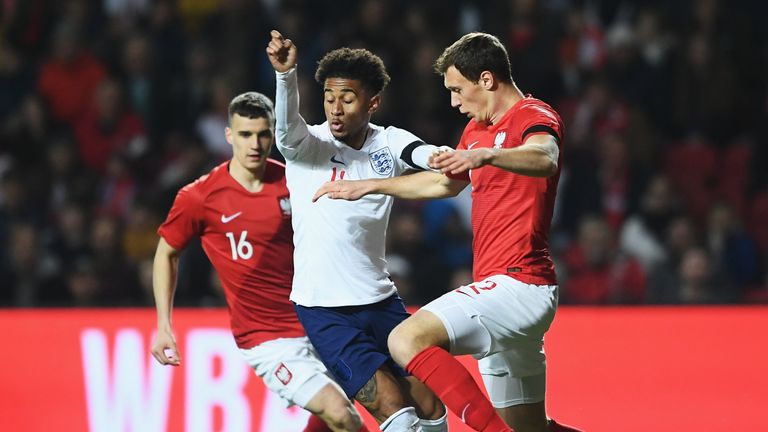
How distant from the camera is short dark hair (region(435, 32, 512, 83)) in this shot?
4.32 m

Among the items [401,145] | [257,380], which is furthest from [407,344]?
[257,380]

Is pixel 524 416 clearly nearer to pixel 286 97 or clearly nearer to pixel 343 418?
pixel 343 418

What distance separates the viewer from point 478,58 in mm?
4316

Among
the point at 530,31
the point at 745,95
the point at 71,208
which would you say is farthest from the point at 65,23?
the point at 745,95

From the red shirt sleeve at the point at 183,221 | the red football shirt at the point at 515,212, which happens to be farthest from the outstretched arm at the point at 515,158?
the red shirt sleeve at the point at 183,221

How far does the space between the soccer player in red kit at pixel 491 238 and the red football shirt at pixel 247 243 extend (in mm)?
964

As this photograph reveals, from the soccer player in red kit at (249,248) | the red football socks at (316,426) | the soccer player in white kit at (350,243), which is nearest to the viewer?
the soccer player in white kit at (350,243)

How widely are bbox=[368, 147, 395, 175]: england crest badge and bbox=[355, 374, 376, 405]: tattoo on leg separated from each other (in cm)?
81

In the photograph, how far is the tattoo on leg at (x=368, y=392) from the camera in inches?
177

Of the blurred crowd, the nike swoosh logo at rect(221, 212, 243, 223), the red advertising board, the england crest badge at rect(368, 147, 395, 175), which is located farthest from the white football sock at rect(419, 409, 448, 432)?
the blurred crowd

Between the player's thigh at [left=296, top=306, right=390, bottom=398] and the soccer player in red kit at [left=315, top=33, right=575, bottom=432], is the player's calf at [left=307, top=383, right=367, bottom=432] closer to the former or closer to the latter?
the player's thigh at [left=296, top=306, right=390, bottom=398]

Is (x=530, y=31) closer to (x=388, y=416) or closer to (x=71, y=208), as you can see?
(x=71, y=208)

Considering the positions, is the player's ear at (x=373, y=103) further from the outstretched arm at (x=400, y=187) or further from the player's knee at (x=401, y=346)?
the player's knee at (x=401, y=346)

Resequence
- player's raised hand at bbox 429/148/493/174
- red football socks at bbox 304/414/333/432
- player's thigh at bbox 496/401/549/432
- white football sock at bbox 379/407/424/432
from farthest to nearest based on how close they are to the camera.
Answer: red football socks at bbox 304/414/333/432 < player's thigh at bbox 496/401/549/432 < white football sock at bbox 379/407/424/432 < player's raised hand at bbox 429/148/493/174
